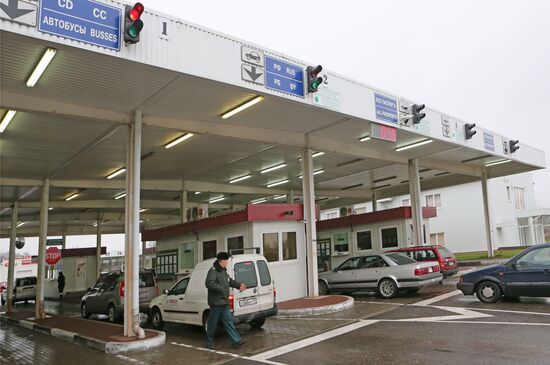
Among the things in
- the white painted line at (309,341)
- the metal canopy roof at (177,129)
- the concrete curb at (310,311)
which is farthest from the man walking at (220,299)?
the metal canopy roof at (177,129)

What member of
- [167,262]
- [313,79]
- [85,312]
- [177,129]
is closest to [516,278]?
[313,79]

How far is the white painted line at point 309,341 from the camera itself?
25.2 ft

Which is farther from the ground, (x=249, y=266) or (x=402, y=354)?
(x=249, y=266)

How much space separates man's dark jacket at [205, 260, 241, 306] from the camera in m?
8.33

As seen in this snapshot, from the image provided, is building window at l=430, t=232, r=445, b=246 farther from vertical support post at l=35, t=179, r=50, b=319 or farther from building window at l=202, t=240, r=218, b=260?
vertical support post at l=35, t=179, r=50, b=319

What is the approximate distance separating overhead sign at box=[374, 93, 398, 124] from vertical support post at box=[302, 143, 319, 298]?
2.58 metres

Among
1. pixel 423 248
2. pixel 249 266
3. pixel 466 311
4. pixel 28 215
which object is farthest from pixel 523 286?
pixel 28 215

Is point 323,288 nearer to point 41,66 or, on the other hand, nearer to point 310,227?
point 310,227

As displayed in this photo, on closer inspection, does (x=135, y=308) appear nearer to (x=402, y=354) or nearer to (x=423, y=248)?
(x=402, y=354)

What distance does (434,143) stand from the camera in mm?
16641

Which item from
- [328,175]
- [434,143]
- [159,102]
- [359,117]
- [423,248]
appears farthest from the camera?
[328,175]

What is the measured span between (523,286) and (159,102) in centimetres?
945

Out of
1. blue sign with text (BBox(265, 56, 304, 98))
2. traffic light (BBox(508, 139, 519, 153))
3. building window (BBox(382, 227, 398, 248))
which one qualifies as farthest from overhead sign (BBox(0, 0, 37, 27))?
traffic light (BBox(508, 139, 519, 153))

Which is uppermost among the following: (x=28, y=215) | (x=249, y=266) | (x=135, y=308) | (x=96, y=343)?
(x=28, y=215)
